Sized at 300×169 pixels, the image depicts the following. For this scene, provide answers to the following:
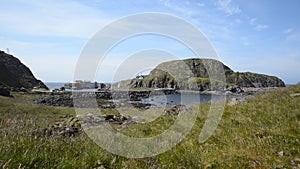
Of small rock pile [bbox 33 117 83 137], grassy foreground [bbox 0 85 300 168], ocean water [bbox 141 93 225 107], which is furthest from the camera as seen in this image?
ocean water [bbox 141 93 225 107]

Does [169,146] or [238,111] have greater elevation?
[238,111]

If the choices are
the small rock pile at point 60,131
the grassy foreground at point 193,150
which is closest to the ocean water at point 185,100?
the small rock pile at point 60,131

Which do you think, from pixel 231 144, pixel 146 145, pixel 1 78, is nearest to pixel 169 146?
pixel 146 145

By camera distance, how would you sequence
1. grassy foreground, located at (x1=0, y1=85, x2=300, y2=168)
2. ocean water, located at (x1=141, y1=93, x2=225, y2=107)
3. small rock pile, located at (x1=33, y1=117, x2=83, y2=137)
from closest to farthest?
1. grassy foreground, located at (x1=0, y1=85, x2=300, y2=168)
2. small rock pile, located at (x1=33, y1=117, x2=83, y2=137)
3. ocean water, located at (x1=141, y1=93, x2=225, y2=107)

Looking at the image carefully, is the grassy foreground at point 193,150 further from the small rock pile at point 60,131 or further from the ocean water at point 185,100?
the ocean water at point 185,100

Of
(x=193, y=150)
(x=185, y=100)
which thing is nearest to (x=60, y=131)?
(x=193, y=150)

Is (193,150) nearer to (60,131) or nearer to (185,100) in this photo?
(60,131)

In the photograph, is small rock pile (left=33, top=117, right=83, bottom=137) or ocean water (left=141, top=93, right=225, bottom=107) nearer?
small rock pile (left=33, top=117, right=83, bottom=137)

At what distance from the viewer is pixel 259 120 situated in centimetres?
1111

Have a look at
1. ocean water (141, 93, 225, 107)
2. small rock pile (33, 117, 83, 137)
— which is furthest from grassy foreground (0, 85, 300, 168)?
ocean water (141, 93, 225, 107)

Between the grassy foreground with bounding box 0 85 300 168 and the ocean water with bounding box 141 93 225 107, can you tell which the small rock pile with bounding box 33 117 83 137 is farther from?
the ocean water with bounding box 141 93 225 107

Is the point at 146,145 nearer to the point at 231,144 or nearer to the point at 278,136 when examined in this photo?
the point at 231,144

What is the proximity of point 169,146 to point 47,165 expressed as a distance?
Result: 420cm

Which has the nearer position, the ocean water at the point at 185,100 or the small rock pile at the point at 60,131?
the small rock pile at the point at 60,131
